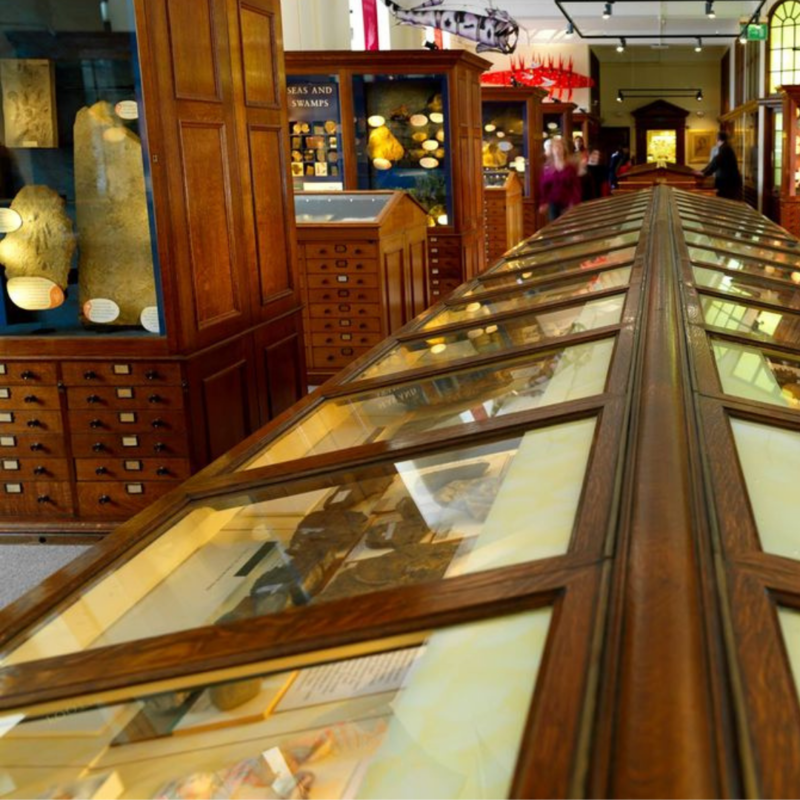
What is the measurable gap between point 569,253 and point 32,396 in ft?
8.33

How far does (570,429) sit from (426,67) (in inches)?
347

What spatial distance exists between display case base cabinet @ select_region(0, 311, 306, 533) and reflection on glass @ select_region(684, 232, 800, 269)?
7.26 ft

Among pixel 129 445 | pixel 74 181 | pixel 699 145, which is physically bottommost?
pixel 129 445

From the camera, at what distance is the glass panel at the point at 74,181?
4.27 meters

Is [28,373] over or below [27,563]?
over

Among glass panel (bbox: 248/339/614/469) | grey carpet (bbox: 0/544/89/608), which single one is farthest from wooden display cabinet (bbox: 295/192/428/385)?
glass panel (bbox: 248/339/614/469)

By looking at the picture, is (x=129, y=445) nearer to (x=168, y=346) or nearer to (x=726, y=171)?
(x=168, y=346)

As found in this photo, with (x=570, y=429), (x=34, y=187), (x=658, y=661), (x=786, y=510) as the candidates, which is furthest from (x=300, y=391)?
(x=658, y=661)

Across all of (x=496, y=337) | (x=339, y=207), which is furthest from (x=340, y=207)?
(x=496, y=337)

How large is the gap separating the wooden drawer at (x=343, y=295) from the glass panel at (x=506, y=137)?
917 centimetres

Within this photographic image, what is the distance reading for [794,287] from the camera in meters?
3.74

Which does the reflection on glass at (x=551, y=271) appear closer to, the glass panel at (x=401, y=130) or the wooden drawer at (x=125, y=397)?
the wooden drawer at (x=125, y=397)

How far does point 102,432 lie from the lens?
4.54 metres

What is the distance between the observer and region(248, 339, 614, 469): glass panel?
205 centimetres
